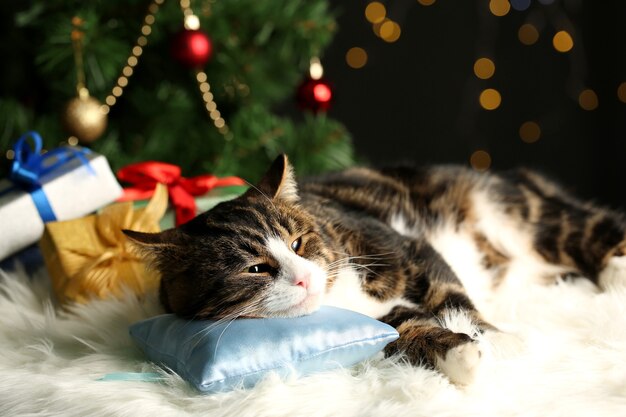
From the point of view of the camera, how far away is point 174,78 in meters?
2.06

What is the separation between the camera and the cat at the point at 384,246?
1.00m

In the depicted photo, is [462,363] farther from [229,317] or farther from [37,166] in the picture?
[37,166]

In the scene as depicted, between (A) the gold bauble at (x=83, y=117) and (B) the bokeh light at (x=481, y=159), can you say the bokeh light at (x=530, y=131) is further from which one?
(A) the gold bauble at (x=83, y=117)

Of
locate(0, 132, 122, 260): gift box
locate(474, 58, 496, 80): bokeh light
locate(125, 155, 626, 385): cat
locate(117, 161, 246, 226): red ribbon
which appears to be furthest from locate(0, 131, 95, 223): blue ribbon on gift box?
locate(474, 58, 496, 80): bokeh light

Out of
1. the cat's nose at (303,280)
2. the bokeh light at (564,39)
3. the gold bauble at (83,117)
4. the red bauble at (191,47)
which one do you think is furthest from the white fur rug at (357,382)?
the bokeh light at (564,39)

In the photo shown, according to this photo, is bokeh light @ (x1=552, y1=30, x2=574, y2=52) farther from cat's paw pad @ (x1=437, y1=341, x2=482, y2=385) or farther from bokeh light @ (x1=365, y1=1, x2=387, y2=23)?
cat's paw pad @ (x1=437, y1=341, x2=482, y2=385)

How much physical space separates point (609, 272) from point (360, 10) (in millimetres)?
1678

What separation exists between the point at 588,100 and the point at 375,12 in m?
0.96

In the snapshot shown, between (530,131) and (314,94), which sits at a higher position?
(314,94)

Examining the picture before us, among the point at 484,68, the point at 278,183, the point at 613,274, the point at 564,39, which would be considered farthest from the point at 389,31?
the point at 278,183

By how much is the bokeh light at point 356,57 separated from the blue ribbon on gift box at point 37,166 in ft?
4.70

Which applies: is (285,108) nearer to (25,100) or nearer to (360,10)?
(360,10)

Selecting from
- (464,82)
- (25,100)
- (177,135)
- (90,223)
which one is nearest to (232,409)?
(90,223)

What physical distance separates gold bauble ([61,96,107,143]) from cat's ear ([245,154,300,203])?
2.61 ft
